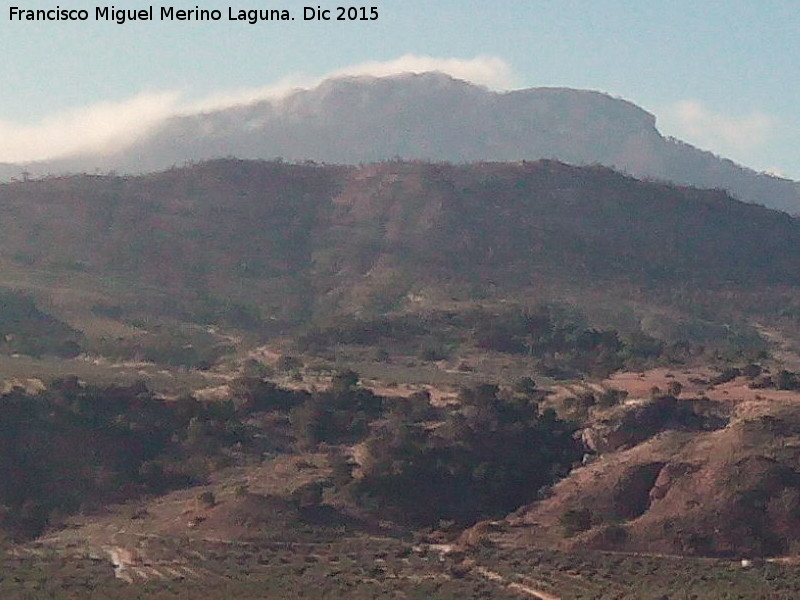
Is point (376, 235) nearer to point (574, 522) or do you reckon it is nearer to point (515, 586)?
point (574, 522)

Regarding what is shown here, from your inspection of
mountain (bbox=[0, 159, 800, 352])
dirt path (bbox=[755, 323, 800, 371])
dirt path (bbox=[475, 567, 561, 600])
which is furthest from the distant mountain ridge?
dirt path (bbox=[475, 567, 561, 600])

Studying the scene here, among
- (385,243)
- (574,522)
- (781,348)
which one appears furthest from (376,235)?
(574,522)

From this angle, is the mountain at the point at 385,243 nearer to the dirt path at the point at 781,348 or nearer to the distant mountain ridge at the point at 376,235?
the distant mountain ridge at the point at 376,235

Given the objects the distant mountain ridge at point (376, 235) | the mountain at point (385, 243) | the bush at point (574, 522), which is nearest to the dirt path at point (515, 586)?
the bush at point (574, 522)

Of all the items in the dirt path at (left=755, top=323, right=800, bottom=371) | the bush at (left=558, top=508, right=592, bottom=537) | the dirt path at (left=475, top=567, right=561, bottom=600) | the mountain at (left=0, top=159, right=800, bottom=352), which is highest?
the mountain at (left=0, top=159, right=800, bottom=352)

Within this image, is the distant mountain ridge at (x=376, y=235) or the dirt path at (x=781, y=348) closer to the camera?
the dirt path at (x=781, y=348)

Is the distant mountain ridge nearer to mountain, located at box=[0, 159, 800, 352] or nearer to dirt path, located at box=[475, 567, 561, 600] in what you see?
mountain, located at box=[0, 159, 800, 352]

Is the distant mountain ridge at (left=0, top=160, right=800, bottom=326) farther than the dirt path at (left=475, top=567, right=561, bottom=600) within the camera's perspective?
Yes

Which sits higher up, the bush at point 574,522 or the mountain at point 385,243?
the mountain at point 385,243

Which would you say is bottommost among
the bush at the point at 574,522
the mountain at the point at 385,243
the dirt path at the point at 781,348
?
the bush at the point at 574,522

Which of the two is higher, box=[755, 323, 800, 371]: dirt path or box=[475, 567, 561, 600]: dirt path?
box=[755, 323, 800, 371]: dirt path

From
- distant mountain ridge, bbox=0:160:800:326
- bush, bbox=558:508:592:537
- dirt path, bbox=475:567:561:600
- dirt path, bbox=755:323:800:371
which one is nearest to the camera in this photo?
dirt path, bbox=475:567:561:600

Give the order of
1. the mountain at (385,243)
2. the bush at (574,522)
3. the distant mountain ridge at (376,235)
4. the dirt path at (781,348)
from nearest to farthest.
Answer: the bush at (574,522), the dirt path at (781,348), the mountain at (385,243), the distant mountain ridge at (376,235)
